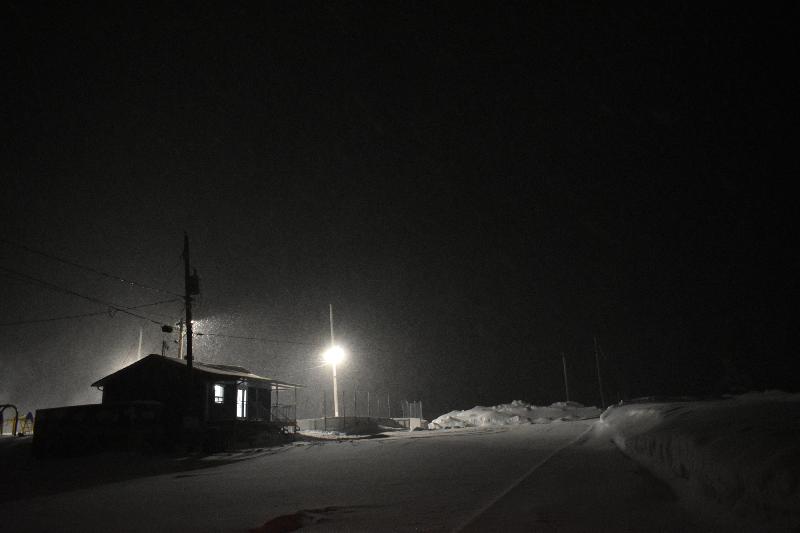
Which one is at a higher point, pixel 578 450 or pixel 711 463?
pixel 711 463

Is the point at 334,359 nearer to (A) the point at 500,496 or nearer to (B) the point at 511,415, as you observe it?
(B) the point at 511,415

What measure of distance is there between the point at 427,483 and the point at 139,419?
69.2 feet

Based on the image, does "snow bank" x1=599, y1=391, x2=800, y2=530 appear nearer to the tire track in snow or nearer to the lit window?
the tire track in snow

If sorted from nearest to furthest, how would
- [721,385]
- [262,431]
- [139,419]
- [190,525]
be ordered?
[190,525] < [139,419] < [262,431] < [721,385]

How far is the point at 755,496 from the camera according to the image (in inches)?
167

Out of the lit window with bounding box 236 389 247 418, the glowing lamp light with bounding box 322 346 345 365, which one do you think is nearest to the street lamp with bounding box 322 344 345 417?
the glowing lamp light with bounding box 322 346 345 365

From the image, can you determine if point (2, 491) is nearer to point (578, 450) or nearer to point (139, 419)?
point (139, 419)

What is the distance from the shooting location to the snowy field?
186 inches

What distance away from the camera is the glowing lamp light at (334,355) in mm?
47559

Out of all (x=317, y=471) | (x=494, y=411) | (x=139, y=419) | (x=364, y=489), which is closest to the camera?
(x=364, y=489)

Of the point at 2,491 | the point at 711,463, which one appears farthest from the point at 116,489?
the point at 711,463

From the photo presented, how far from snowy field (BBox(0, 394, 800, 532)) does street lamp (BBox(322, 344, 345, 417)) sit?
111 feet

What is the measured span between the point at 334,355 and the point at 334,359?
370 millimetres

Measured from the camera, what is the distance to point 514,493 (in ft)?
25.1
